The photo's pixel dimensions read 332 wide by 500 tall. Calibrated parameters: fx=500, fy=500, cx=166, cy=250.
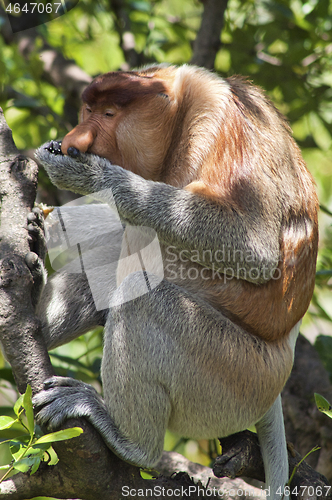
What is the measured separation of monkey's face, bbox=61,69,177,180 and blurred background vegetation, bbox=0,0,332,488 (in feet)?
5.55

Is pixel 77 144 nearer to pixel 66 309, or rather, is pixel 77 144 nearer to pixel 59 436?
pixel 66 309

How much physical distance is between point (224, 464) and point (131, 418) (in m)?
0.76

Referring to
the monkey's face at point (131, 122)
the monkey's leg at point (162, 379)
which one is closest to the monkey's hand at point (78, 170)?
the monkey's face at point (131, 122)

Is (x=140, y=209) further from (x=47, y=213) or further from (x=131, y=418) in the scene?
(x=131, y=418)

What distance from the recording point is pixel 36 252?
2816 millimetres

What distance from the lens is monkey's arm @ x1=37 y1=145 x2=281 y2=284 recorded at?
287 cm

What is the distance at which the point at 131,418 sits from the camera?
274 cm

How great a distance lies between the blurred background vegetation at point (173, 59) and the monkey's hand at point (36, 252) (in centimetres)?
165

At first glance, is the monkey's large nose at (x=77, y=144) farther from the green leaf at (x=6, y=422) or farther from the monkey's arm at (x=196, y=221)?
the green leaf at (x=6, y=422)
